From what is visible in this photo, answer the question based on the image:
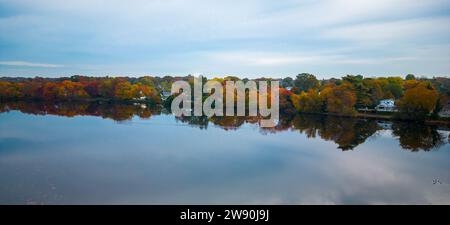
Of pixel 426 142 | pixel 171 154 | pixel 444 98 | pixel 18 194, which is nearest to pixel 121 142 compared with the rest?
pixel 171 154

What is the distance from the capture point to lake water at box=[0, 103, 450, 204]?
8203mm

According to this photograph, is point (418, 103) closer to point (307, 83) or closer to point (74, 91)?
point (307, 83)

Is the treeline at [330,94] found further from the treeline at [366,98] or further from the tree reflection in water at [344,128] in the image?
the tree reflection in water at [344,128]

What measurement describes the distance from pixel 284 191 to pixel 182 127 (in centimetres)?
1196

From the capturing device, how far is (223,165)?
11.0 metres

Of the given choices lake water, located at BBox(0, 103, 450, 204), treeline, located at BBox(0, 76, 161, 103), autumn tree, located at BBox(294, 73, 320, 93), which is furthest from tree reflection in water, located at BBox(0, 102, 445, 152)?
treeline, located at BBox(0, 76, 161, 103)

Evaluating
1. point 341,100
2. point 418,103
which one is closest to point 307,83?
point 341,100

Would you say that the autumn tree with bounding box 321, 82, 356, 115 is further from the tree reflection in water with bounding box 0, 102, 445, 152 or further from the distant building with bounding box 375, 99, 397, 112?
the distant building with bounding box 375, 99, 397, 112

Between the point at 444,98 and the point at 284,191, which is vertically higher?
the point at 444,98

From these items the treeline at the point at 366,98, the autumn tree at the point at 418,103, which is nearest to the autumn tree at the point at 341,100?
the treeline at the point at 366,98

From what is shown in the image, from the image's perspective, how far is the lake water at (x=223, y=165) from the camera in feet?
26.9

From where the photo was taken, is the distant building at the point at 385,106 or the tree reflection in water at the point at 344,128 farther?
the distant building at the point at 385,106
